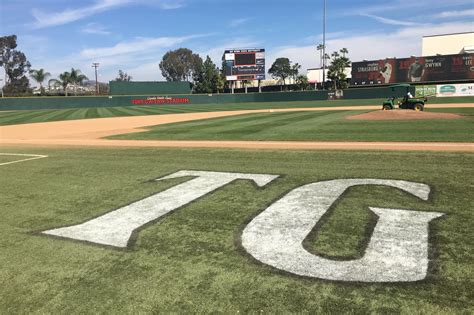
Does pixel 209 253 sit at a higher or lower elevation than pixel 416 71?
lower

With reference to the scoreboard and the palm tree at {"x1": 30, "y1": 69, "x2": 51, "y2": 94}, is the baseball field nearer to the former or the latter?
the scoreboard

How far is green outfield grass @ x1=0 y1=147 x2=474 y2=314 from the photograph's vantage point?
3064 mm

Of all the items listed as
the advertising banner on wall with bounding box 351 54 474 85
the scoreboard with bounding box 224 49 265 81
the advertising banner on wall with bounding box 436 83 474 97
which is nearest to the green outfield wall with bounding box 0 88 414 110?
the advertising banner on wall with bounding box 436 83 474 97

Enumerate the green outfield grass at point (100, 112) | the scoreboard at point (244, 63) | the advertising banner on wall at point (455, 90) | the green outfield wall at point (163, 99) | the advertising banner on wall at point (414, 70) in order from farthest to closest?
the scoreboard at point (244, 63) → the advertising banner on wall at point (414, 70) → the advertising banner on wall at point (455, 90) → the green outfield wall at point (163, 99) → the green outfield grass at point (100, 112)

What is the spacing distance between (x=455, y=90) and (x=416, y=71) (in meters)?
12.3

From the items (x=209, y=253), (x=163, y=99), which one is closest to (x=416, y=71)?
(x=163, y=99)

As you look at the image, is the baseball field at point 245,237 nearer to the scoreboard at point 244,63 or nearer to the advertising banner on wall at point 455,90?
the advertising banner on wall at point 455,90

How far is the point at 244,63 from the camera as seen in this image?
68.9 m

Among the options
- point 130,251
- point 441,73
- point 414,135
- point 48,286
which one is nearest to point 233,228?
point 130,251

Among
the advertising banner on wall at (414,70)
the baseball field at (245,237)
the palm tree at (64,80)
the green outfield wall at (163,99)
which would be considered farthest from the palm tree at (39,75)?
the baseball field at (245,237)

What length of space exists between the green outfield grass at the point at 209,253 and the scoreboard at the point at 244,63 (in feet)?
207

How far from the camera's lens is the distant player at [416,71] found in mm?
62594

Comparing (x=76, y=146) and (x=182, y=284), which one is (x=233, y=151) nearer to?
(x=76, y=146)

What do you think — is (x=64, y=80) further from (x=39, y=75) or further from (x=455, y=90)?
(x=455, y=90)
